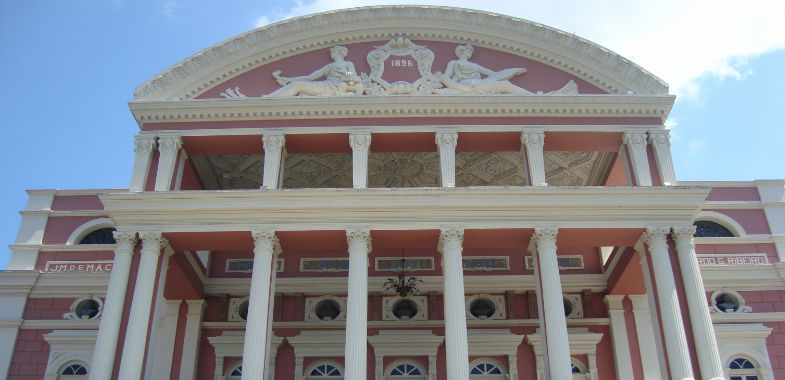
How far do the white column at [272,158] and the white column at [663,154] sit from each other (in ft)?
37.0

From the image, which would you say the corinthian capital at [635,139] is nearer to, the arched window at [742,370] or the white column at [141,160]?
the arched window at [742,370]

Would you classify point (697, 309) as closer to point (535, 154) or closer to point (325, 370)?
point (535, 154)

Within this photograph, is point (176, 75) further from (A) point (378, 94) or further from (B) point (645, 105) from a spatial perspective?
(B) point (645, 105)

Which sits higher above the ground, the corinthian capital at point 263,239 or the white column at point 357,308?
the corinthian capital at point 263,239

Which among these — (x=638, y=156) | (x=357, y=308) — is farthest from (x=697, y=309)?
(x=357, y=308)

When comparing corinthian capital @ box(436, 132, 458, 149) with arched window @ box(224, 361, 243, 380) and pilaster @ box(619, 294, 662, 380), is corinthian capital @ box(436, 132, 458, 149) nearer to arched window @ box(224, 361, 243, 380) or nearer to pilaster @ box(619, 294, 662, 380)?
pilaster @ box(619, 294, 662, 380)

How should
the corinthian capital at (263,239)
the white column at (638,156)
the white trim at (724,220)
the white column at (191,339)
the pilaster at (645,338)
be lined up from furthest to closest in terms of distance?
the white trim at (724,220) → the white column at (191,339) → the pilaster at (645,338) → the white column at (638,156) → the corinthian capital at (263,239)

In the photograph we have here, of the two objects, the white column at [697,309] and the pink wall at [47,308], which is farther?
the pink wall at [47,308]

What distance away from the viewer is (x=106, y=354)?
20609 millimetres

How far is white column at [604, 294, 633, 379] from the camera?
25672 mm

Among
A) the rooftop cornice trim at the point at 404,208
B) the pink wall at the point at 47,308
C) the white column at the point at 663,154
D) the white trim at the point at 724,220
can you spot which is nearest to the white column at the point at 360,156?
the rooftop cornice trim at the point at 404,208

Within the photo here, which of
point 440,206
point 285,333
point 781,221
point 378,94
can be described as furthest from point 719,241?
point 285,333

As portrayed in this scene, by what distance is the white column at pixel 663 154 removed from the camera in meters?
23.3

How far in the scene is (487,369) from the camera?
26125mm
